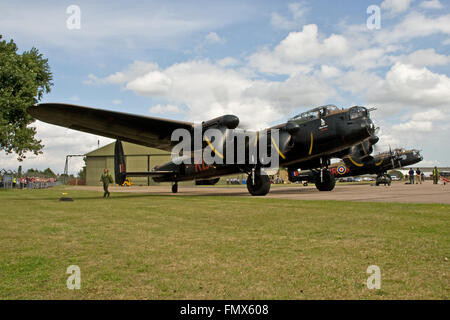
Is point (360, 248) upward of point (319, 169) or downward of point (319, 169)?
downward

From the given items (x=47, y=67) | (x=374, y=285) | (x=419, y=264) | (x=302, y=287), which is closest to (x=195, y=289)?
(x=302, y=287)

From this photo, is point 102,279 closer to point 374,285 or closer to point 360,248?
point 374,285

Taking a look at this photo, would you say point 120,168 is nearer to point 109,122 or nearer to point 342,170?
point 109,122

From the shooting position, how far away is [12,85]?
29.1m

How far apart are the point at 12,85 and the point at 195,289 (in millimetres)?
32763

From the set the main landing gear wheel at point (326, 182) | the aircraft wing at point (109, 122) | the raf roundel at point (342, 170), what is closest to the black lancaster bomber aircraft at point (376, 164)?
the raf roundel at point (342, 170)

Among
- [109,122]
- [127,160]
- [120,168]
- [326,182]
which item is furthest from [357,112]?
[127,160]

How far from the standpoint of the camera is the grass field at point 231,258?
3.03 meters

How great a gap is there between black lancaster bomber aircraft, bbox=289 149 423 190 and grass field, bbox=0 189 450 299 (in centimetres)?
2603

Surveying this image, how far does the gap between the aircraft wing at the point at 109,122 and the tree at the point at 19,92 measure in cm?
1639

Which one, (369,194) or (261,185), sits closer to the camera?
(369,194)

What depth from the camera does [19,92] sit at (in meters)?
28.7

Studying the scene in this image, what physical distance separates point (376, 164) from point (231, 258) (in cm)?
3360
